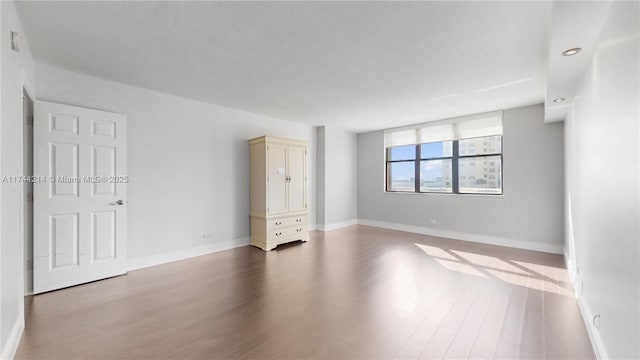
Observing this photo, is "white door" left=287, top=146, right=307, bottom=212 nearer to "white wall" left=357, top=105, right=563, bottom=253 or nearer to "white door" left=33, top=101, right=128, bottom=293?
"white door" left=33, top=101, right=128, bottom=293

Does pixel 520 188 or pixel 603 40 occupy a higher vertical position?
pixel 603 40

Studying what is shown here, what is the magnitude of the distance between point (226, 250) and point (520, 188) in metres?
5.35

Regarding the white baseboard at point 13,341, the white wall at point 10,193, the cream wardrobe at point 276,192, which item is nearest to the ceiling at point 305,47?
the white wall at point 10,193

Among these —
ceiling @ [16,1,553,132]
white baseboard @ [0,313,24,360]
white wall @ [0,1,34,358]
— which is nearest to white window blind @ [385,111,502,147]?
ceiling @ [16,1,553,132]

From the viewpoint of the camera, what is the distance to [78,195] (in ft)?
10.4

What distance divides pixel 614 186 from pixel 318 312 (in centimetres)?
229

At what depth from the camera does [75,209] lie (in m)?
3.16

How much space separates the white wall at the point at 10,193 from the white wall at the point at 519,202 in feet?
20.0

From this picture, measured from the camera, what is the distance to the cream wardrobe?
4762mm

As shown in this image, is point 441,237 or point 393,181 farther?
point 393,181

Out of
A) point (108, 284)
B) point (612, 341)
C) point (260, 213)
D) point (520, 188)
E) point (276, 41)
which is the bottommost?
point (108, 284)

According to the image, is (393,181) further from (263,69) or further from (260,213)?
(263,69)

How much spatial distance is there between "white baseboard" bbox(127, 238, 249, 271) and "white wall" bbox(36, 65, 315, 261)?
0.05m

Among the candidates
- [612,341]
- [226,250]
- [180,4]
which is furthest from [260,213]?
[612,341]
